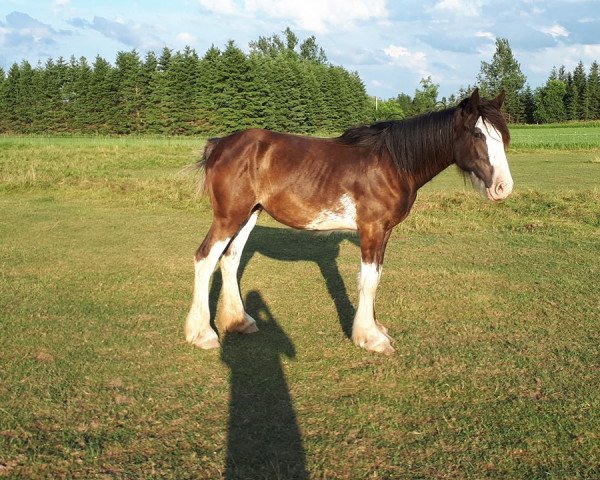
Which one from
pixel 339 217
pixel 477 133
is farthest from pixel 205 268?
pixel 477 133

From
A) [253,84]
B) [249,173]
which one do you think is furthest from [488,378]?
[253,84]

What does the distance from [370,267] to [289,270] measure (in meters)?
3.51

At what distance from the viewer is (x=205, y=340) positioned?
5.70m

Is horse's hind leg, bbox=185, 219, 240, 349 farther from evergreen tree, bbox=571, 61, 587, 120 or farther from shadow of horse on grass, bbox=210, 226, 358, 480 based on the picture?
evergreen tree, bbox=571, 61, 587, 120

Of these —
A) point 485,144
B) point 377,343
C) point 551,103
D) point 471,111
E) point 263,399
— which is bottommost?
point 263,399

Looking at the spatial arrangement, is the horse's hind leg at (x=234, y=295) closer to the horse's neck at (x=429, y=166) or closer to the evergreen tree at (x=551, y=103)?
the horse's neck at (x=429, y=166)

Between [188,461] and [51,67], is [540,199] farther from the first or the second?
[51,67]

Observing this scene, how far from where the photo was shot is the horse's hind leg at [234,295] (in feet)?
20.3

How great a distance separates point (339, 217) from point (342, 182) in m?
0.36

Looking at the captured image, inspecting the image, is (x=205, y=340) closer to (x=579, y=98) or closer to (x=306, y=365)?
(x=306, y=365)

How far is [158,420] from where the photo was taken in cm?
412

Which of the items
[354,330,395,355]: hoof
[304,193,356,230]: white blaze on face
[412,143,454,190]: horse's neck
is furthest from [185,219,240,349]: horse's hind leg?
[412,143,454,190]: horse's neck

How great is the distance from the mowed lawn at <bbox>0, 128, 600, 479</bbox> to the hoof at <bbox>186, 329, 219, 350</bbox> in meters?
0.12

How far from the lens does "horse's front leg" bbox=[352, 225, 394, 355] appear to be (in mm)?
5531
